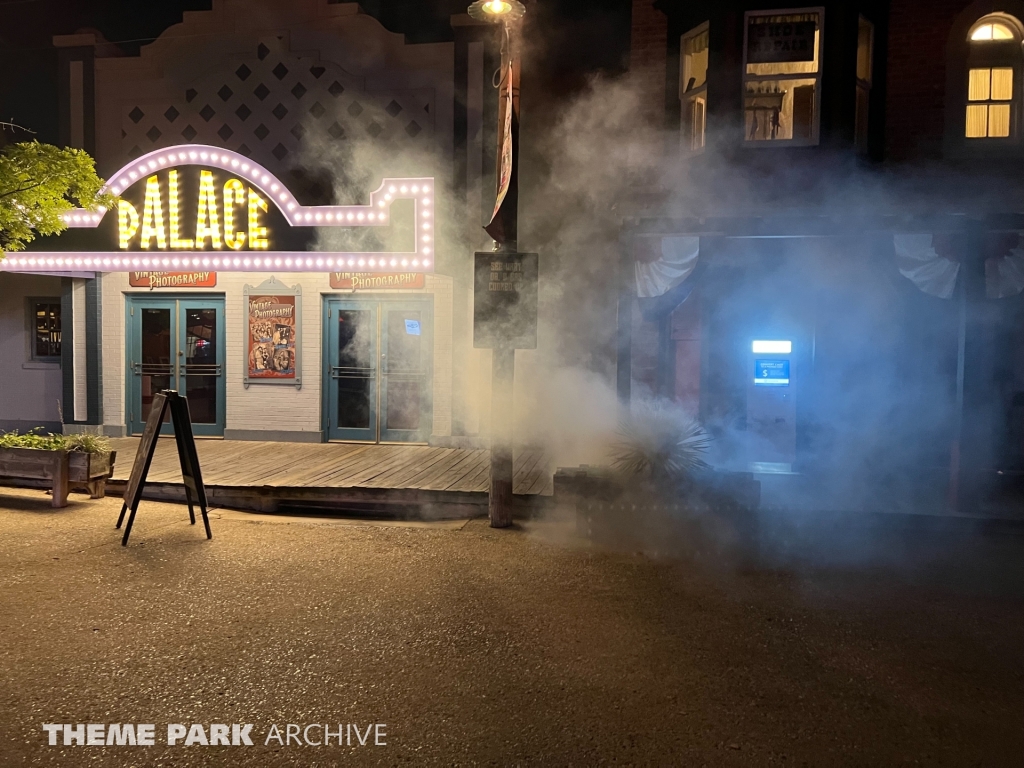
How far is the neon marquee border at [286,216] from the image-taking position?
8.37 m

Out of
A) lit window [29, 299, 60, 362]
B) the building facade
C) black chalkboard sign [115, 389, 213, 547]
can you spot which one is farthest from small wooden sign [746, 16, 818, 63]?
lit window [29, 299, 60, 362]

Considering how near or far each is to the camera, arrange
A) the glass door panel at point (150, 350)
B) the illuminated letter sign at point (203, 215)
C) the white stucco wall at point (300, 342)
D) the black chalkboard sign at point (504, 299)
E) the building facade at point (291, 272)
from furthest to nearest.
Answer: the glass door panel at point (150, 350) < the white stucco wall at point (300, 342) < the building facade at point (291, 272) < the illuminated letter sign at point (203, 215) < the black chalkboard sign at point (504, 299)

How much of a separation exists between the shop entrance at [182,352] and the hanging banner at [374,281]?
1935 mm

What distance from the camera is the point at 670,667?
3.81 metres

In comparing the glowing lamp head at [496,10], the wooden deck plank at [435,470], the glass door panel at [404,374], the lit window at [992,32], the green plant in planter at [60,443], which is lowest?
the wooden deck plank at [435,470]

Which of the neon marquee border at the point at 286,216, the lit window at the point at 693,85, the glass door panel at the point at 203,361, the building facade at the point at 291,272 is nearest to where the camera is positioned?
the neon marquee border at the point at 286,216

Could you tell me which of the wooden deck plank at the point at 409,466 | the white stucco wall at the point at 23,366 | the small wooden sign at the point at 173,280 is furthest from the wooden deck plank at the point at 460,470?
the white stucco wall at the point at 23,366

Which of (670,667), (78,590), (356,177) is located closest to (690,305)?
(356,177)

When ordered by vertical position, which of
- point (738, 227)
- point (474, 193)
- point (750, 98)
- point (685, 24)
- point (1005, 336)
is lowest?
point (1005, 336)

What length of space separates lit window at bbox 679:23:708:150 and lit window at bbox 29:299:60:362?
33.2 ft

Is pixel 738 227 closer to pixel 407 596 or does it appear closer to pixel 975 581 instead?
pixel 975 581

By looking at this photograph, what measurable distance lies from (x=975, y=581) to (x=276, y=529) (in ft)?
19.0

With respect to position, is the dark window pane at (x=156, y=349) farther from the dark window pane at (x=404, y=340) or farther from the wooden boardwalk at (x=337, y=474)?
the dark window pane at (x=404, y=340)

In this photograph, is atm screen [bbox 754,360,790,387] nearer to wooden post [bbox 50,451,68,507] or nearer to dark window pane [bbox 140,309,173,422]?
wooden post [bbox 50,451,68,507]
